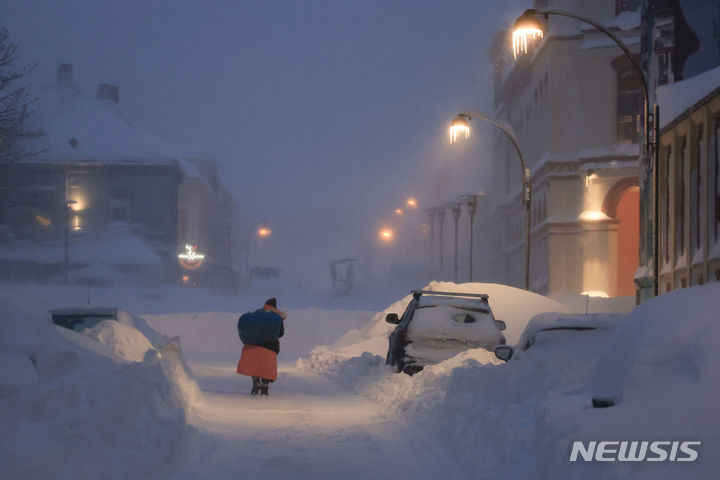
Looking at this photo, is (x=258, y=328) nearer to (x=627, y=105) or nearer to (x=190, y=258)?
(x=627, y=105)

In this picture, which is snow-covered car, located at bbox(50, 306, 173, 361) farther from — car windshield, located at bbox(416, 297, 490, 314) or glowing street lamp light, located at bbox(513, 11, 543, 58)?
glowing street lamp light, located at bbox(513, 11, 543, 58)

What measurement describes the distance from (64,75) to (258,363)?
60369 mm

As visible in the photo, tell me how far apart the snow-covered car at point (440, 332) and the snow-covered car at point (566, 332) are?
145 inches

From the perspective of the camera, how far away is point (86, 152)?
212 ft

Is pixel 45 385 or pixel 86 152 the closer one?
pixel 45 385

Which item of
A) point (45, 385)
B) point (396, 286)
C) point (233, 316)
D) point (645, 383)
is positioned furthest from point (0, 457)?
point (396, 286)

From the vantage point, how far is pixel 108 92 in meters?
72.1

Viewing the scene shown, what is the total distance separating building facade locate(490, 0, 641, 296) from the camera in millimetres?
40844

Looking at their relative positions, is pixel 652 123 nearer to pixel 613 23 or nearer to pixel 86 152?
pixel 613 23

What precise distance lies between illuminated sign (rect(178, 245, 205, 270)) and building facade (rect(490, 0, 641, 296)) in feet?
93.2

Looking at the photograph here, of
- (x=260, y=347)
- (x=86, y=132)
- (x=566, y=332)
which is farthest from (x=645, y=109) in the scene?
(x=86, y=132)

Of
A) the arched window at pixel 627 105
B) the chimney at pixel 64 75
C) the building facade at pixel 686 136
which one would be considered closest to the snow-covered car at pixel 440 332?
the building facade at pixel 686 136

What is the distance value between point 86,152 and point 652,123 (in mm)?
54498

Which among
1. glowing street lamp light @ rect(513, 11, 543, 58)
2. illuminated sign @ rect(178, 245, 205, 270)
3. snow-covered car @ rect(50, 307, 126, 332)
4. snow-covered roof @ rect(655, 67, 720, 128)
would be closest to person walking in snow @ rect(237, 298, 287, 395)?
snow-covered car @ rect(50, 307, 126, 332)
